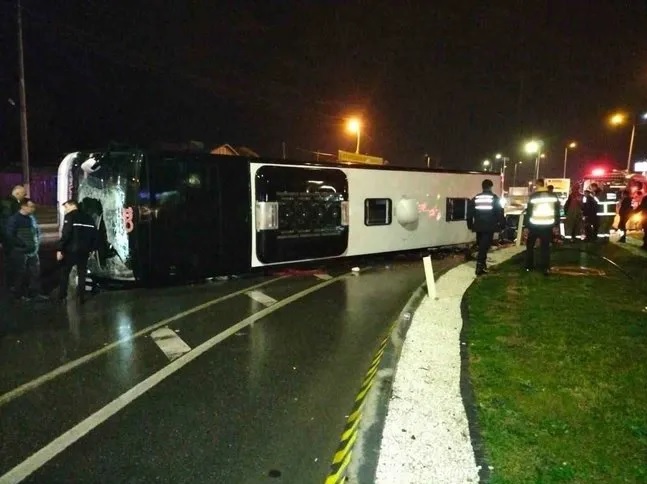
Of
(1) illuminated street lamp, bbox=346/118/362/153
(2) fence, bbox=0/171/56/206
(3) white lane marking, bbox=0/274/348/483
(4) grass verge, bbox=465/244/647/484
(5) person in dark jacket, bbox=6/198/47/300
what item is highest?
(1) illuminated street lamp, bbox=346/118/362/153

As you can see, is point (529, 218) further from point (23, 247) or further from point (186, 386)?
Result: point (23, 247)

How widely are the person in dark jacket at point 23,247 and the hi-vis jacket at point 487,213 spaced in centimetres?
830

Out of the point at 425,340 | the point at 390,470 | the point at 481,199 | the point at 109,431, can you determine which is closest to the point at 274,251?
the point at 481,199

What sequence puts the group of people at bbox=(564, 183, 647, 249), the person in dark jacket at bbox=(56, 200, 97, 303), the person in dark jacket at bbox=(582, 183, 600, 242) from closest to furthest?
1. the person in dark jacket at bbox=(56, 200, 97, 303)
2. the group of people at bbox=(564, 183, 647, 249)
3. the person in dark jacket at bbox=(582, 183, 600, 242)

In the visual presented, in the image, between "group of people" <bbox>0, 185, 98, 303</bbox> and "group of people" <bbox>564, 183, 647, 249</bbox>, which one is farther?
"group of people" <bbox>564, 183, 647, 249</bbox>

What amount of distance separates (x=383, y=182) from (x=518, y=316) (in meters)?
6.42

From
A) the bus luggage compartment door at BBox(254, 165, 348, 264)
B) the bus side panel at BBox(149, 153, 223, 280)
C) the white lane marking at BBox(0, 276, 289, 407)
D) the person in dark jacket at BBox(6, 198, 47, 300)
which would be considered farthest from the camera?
the bus luggage compartment door at BBox(254, 165, 348, 264)

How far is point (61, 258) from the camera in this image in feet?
28.5

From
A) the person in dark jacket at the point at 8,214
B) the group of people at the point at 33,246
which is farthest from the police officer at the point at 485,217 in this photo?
the person in dark jacket at the point at 8,214

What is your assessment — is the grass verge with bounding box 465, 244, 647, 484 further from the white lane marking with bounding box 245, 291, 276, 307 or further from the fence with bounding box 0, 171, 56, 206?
the fence with bounding box 0, 171, 56, 206

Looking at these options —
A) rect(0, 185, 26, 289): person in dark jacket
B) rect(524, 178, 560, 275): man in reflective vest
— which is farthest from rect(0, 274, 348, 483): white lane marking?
rect(524, 178, 560, 275): man in reflective vest

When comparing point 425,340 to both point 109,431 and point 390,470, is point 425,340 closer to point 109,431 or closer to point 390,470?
point 390,470

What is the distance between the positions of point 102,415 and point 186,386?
0.88 m

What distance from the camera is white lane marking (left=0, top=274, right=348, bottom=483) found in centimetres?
376
